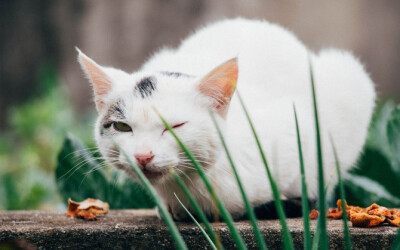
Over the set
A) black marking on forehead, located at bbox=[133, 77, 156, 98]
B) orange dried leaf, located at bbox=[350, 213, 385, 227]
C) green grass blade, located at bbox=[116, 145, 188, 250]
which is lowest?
orange dried leaf, located at bbox=[350, 213, 385, 227]

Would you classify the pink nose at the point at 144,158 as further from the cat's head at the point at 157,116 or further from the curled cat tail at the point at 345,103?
the curled cat tail at the point at 345,103

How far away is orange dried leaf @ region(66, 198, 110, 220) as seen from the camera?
182 cm

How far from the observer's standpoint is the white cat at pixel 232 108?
5.15 ft

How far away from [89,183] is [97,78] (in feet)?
2.72

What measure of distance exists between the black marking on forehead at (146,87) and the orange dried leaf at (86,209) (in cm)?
50

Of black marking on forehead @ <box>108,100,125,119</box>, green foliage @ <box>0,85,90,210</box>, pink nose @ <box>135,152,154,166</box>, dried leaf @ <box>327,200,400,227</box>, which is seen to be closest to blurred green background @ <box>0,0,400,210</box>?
green foliage @ <box>0,85,90,210</box>

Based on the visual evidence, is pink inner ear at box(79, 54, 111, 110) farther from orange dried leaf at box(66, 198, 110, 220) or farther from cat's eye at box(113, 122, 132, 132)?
orange dried leaf at box(66, 198, 110, 220)

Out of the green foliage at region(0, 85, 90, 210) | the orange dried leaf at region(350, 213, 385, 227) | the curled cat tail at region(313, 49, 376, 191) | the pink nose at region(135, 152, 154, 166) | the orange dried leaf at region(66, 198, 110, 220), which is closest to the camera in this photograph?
the pink nose at region(135, 152, 154, 166)

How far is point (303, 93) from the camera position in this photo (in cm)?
224

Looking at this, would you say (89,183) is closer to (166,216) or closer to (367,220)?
(367,220)

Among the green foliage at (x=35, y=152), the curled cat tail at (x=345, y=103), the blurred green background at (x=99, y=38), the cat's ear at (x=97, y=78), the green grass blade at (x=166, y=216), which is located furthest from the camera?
the blurred green background at (x=99, y=38)

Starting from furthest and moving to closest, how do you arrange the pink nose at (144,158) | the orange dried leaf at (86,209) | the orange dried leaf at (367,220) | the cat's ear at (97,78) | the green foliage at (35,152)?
the green foliage at (35,152)
the orange dried leaf at (86,209)
the cat's ear at (97,78)
the orange dried leaf at (367,220)
the pink nose at (144,158)

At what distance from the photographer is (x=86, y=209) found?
1857 millimetres

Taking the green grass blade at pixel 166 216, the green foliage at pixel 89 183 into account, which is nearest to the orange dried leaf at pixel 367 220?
the green grass blade at pixel 166 216
